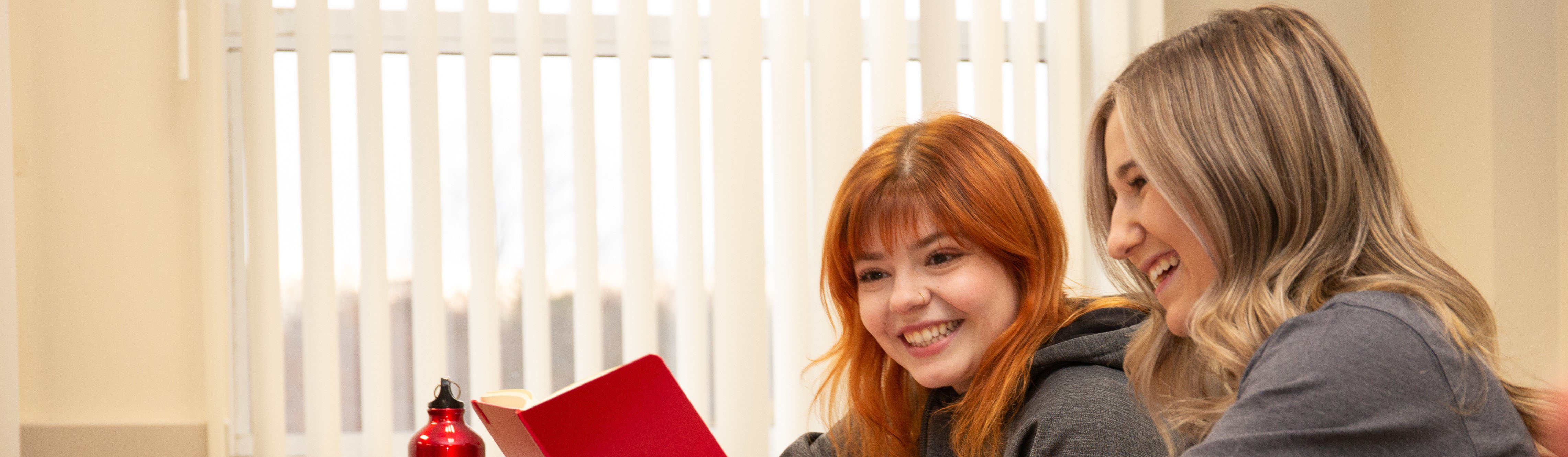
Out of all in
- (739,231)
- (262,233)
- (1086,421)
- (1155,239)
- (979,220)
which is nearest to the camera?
(1155,239)

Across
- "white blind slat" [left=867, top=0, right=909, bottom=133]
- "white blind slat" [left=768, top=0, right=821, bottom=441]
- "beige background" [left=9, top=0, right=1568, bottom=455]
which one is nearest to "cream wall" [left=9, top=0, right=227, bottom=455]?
"beige background" [left=9, top=0, right=1568, bottom=455]

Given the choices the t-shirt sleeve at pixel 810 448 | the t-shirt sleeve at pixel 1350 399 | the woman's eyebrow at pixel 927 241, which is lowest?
the t-shirt sleeve at pixel 810 448

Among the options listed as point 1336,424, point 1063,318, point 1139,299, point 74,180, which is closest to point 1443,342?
point 1336,424

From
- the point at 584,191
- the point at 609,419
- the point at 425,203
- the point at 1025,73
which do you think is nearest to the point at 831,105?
the point at 1025,73

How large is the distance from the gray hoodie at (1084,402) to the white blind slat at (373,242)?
1.41 meters

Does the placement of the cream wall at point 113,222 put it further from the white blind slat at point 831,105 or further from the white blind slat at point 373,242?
the white blind slat at point 831,105

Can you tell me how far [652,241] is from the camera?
2209 mm

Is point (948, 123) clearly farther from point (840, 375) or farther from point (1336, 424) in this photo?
point (1336, 424)

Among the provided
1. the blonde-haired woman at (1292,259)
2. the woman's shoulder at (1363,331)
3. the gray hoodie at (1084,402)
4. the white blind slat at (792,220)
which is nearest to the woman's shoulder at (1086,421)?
the gray hoodie at (1084,402)

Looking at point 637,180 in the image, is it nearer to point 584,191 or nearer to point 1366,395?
point 584,191

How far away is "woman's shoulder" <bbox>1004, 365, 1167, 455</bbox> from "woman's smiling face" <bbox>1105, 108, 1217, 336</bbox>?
0.49 feet

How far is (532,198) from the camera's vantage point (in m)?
2.17

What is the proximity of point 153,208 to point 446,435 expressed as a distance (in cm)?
111

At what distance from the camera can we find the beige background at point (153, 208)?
6.86 feet
